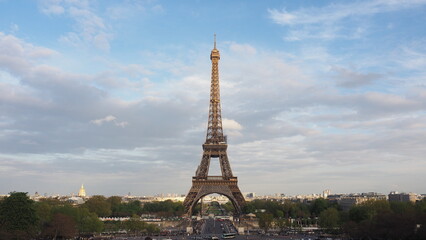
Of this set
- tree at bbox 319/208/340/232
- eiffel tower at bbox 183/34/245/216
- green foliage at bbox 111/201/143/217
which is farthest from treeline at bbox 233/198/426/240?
green foliage at bbox 111/201/143/217

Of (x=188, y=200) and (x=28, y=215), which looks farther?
(x=188, y=200)

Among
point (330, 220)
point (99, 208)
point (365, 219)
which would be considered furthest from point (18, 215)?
point (99, 208)

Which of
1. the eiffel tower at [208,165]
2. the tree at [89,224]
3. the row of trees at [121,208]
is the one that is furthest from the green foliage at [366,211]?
the row of trees at [121,208]

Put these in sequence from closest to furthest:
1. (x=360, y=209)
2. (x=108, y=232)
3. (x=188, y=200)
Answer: (x=360, y=209) → (x=108, y=232) → (x=188, y=200)

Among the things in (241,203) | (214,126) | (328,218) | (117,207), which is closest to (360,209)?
(328,218)

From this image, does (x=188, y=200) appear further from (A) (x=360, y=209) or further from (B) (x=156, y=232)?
(A) (x=360, y=209)

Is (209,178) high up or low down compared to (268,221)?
up
